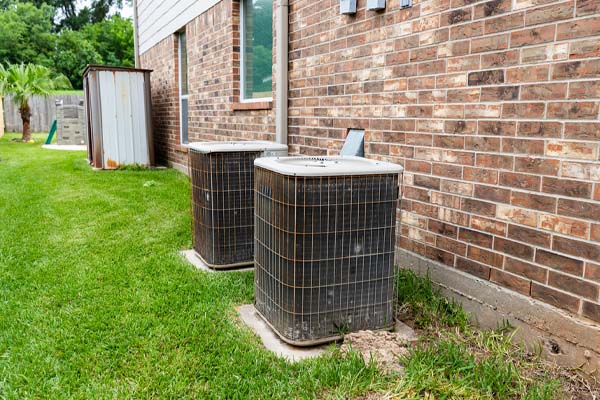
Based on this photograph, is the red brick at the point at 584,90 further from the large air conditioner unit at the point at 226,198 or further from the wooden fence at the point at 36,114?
the wooden fence at the point at 36,114

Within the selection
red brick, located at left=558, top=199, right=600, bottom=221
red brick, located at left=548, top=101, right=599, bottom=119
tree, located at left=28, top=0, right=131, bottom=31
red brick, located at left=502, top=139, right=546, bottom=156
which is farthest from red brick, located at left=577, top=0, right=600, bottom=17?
tree, located at left=28, top=0, right=131, bottom=31

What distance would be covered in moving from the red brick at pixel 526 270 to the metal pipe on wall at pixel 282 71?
9.08 feet

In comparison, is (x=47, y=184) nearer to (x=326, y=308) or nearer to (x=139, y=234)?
(x=139, y=234)

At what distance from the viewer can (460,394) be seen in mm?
2203

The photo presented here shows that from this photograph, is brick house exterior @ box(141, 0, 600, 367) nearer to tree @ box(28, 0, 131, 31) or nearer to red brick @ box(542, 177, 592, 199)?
red brick @ box(542, 177, 592, 199)

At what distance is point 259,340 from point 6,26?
37663 mm

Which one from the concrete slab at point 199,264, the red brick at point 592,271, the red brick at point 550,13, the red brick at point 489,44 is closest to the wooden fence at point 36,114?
the concrete slab at point 199,264

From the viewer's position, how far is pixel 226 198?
3.91 m

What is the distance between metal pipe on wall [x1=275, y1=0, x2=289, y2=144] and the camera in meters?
4.85

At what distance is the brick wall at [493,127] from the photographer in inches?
91.7

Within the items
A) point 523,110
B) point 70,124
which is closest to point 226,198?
point 523,110

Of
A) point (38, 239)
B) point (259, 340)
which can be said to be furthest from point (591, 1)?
point (38, 239)

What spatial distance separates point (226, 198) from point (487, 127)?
1928 millimetres

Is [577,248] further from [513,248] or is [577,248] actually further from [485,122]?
[485,122]
